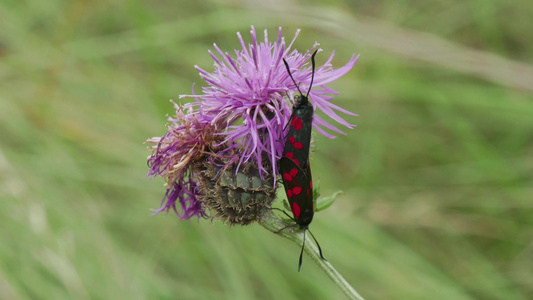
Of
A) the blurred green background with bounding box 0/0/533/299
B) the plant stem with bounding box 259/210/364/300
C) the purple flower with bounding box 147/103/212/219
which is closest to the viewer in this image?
the plant stem with bounding box 259/210/364/300

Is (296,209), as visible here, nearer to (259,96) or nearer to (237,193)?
(237,193)

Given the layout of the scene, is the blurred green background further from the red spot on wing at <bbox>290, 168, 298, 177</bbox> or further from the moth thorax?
the red spot on wing at <bbox>290, 168, 298, 177</bbox>

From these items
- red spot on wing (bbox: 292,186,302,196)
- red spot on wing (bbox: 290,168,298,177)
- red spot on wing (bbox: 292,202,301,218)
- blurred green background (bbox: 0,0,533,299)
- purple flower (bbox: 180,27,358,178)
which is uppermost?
blurred green background (bbox: 0,0,533,299)

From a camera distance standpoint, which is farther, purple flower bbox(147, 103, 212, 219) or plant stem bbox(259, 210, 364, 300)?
purple flower bbox(147, 103, 212, 219)

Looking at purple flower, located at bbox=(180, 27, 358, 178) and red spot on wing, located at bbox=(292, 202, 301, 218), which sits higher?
purple flower, located at bbox=(180, 27, 358, 178)

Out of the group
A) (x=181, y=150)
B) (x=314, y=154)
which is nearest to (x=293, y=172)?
(x=181, y=150)

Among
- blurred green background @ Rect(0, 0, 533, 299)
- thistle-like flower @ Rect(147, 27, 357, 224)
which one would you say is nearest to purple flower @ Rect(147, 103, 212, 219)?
thistle-like flower @ Rect(147, 27, 357, 224)
